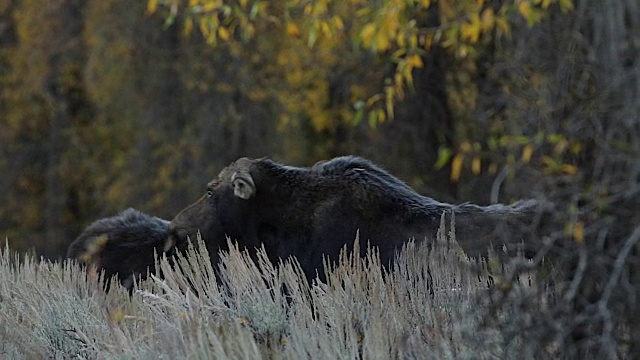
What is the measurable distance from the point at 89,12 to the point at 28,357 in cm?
1675

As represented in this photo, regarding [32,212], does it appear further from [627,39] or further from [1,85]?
[627,39]

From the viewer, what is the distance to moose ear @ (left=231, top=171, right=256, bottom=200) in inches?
350

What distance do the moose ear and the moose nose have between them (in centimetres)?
61

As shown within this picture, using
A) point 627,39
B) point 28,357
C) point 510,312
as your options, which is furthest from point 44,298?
point 627,39

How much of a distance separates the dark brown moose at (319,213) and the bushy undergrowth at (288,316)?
132cm

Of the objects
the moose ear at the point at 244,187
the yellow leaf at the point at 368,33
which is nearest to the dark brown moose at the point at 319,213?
the moose ear at the point at 244,187

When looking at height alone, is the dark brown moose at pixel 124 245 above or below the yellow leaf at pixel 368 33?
below

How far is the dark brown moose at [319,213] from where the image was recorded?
8.34 metres

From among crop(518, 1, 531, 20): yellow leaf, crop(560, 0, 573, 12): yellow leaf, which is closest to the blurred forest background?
crop(518, 1, 531, 20): yellow leaf

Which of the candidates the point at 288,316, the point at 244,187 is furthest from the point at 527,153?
the point at 244,187

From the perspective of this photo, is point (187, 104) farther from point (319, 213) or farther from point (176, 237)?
point (319, 213)

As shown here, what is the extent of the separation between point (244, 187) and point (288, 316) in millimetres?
2637

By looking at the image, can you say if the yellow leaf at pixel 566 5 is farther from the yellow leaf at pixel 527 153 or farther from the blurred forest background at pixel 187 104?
the blurred forest background at pixel 187 104

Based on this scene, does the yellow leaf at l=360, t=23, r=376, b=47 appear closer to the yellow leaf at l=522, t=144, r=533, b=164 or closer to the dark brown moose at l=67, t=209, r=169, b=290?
the dark brown moose at l=67, t=209, r=169, b=290
